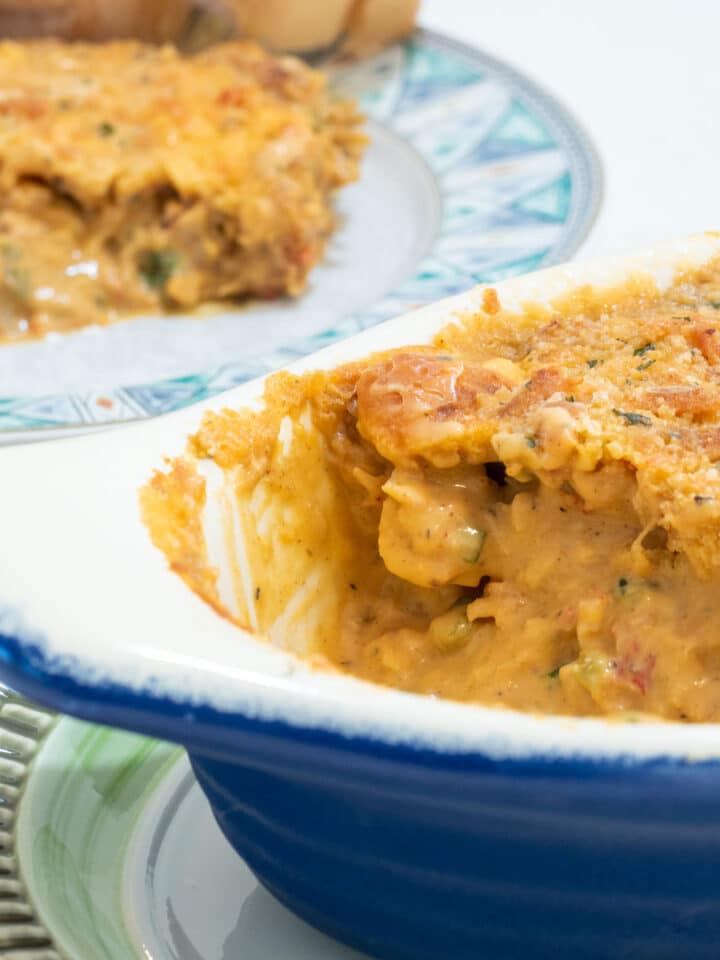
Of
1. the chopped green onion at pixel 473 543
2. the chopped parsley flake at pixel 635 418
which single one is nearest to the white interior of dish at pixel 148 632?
the chopped green onion at pixel 473 543

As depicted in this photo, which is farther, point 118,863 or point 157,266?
point 157,266

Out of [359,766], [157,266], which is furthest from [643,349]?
[157,266]

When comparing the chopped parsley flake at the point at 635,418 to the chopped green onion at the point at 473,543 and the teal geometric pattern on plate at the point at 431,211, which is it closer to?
the chopped green onion at the point at 473,543

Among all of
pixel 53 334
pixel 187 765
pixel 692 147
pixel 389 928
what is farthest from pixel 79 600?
pixel 692 147

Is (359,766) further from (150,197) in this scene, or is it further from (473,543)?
(150,197)

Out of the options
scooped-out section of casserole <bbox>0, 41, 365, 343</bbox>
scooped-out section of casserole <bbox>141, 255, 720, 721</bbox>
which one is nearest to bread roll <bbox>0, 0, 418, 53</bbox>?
scooped-out section of casserole <bbox>0, 41, 365, 343</bbox>
